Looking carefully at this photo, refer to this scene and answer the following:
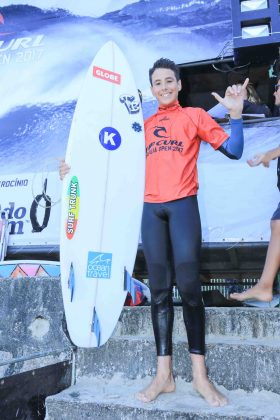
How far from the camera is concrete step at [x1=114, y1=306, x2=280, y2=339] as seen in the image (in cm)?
203

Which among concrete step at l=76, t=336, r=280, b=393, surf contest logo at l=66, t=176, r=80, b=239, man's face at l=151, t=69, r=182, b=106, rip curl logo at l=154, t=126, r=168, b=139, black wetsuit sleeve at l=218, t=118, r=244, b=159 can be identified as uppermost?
man's face at l=151, t=69, r=182, b=106

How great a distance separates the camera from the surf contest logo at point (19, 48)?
212 inches

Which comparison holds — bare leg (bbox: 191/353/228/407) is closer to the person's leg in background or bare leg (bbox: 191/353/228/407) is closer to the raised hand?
the person's leg in background

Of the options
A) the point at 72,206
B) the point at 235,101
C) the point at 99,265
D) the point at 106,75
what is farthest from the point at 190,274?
the point at 106,75

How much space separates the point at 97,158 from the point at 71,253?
22.6 inches

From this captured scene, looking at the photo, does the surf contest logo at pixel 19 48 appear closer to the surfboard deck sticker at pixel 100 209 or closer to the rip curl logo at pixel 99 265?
the surfboard deck sticker at pixel 100 209

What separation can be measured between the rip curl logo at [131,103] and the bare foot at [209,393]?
1.54m

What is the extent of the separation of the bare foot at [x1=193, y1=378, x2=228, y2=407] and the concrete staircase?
3 cm

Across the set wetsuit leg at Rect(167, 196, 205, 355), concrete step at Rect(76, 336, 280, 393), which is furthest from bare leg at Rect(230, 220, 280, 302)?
wetsuit leg at Rect(167, 196, 205, 355)

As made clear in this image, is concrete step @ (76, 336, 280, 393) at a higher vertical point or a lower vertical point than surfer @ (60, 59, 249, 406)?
lower

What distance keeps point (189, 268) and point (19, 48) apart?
15.8 ft

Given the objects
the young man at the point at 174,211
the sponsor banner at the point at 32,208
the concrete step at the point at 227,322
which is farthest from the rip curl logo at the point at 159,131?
the sponsor banner at the point at 32,208

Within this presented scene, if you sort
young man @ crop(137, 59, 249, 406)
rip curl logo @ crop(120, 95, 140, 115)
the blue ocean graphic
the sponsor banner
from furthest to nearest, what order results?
1. the blue ocean graphic
2. the sponsor banner
3. rip curl logo @ crop(120, 95, 140, 115)
4. young man @ crop(137, 59, 249, 406)

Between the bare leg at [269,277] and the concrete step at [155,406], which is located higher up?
the bare leg at [269,277]
